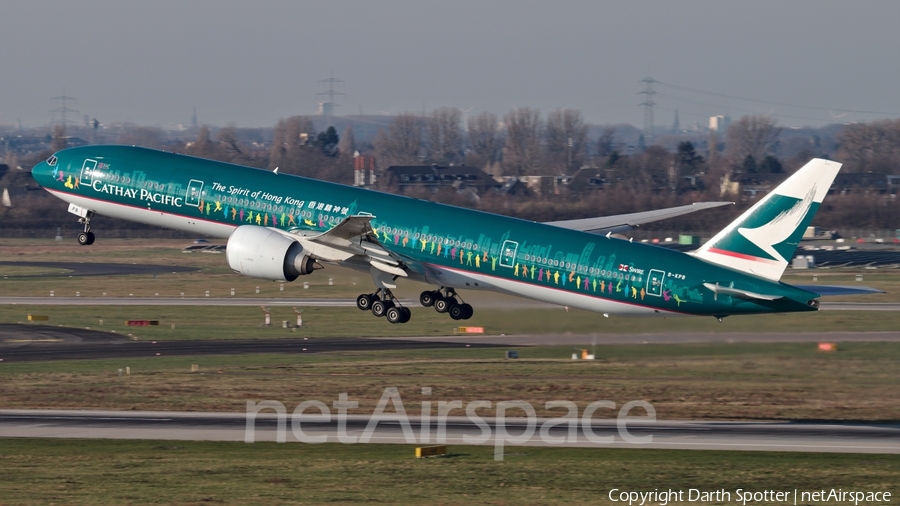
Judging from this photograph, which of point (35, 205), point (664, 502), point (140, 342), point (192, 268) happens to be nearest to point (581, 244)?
point (664, 502)

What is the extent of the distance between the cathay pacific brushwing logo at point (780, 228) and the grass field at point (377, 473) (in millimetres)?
8409

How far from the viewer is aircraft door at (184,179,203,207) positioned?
51953 millimetres

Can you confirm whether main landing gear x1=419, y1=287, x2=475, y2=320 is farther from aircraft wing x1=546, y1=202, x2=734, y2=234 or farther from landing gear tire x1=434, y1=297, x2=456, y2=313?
aircraft wing x1=546, y1=202, x2=734, y2=234

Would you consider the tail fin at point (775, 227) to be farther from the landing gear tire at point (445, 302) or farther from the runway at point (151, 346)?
the runway at point (151, 346)

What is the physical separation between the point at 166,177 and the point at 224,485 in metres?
16.3

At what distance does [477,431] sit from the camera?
53.6 m

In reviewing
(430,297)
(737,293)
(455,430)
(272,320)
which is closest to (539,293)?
(430,297)

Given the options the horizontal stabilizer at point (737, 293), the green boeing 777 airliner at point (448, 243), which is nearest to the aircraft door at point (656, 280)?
the green boeing 777 airliner at point (448, 243)

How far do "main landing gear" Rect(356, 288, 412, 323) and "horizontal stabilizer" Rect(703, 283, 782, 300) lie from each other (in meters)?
12.9

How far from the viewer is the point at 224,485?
42219 millimetres

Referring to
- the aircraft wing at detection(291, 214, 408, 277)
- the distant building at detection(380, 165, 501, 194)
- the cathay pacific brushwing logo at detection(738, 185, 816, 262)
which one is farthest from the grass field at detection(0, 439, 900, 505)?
the distant building at detection(380, 165, 501, 194)

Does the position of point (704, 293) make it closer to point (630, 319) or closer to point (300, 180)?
point (630, 319)

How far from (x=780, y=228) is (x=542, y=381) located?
2277 centimetres

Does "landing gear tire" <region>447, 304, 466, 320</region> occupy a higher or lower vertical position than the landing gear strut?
lower
